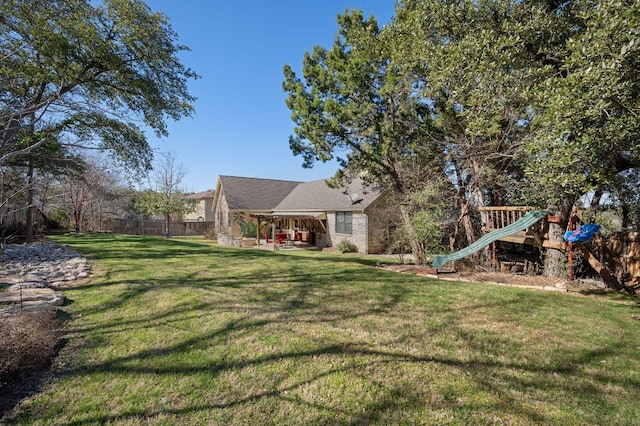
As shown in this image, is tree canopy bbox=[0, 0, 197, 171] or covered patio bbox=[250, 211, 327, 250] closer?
tree canopy bbox=[0, 0, 197, 171]

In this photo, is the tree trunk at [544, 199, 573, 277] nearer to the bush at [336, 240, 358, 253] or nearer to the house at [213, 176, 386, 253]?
the house at [213, 176, 386, 253]

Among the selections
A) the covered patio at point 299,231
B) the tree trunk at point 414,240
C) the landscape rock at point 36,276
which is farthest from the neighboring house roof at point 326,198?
the landscape rock at point 36,276

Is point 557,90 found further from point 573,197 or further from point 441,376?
→ point 441,376

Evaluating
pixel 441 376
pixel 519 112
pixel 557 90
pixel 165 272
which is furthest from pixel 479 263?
pixel 165 272

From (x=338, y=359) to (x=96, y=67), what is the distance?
1327 centimetres

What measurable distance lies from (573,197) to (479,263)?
3.23m

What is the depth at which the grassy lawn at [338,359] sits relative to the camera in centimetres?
273

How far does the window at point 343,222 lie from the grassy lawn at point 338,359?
13349 millimetres

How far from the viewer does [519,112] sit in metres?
8.37

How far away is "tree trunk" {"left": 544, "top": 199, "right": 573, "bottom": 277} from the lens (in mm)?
8172

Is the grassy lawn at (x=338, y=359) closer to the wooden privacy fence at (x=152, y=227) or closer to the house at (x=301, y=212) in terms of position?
the house at (x=301, y=212)

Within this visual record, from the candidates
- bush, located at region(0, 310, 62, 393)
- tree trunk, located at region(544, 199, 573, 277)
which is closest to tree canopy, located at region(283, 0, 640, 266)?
tree trunk, located at region(544, 199, 573, 277)

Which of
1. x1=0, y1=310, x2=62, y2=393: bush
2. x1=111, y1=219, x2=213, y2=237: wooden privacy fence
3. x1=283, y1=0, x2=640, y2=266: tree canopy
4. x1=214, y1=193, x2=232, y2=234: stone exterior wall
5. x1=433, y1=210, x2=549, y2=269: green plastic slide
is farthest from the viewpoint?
x1=111, y1=219, x2=213, y2=237: wooden privacy fence

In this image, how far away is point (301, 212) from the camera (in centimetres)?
2311
